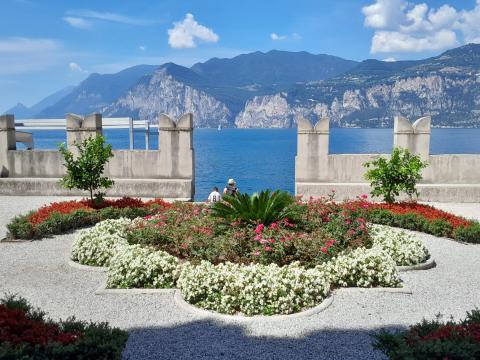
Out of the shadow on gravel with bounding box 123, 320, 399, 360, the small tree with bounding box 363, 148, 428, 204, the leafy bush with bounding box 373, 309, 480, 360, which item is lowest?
the shadow on gravel with bounding box 123, 320, 399, 360

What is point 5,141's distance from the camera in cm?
1630

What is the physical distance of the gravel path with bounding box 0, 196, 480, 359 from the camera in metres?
4.96

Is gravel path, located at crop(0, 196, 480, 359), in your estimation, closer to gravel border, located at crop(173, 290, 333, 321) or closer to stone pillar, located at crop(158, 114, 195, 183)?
gravel border, located at crop(173, 290, 333, 321)

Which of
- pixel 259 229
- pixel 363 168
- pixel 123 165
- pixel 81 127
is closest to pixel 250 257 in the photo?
pixel 259 229

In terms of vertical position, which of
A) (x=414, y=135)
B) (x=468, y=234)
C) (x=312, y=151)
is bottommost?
(x=468, y=234)

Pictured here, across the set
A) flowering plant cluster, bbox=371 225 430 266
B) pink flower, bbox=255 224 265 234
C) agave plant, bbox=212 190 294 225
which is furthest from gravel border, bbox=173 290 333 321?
agave plant, bbox=212 190 294 225

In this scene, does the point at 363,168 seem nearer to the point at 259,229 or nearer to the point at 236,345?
the point at 259,229

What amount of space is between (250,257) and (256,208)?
1.50m

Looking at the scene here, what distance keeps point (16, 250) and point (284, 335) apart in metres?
6.64

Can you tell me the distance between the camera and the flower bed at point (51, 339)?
368 centimetres

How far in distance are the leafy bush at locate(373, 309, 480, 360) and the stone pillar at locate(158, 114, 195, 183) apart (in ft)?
38.2

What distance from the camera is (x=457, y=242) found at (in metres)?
10.1

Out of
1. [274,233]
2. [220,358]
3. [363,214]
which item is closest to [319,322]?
[220,358]

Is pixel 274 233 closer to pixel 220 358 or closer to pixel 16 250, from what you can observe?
pixel 220 358
